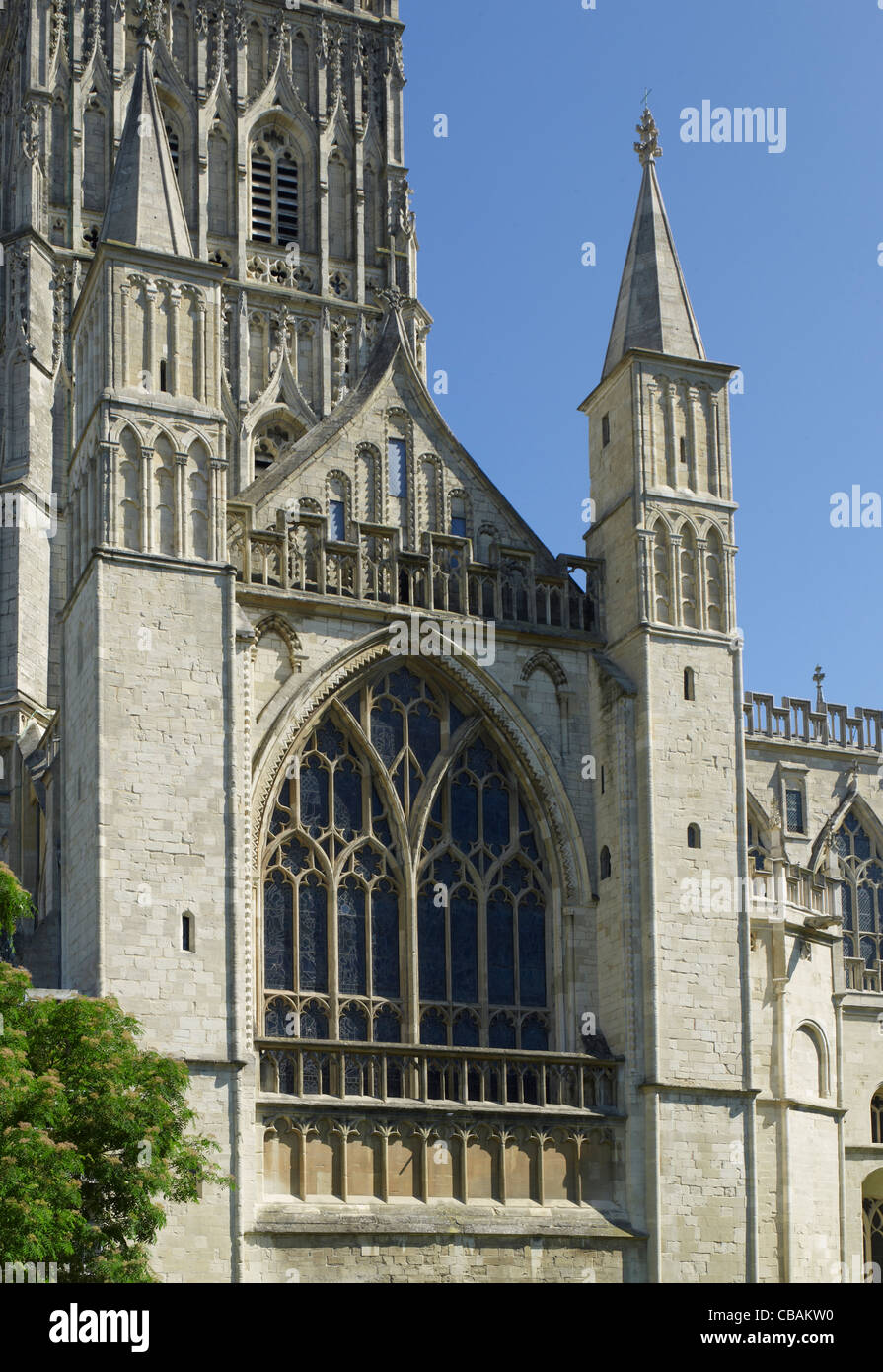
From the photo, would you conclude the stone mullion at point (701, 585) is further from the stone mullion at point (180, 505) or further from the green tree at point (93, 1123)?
the green tree at point (93, 1123)

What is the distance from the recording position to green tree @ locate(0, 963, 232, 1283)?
19.8m

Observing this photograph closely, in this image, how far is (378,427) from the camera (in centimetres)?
2980

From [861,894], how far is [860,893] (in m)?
0.05

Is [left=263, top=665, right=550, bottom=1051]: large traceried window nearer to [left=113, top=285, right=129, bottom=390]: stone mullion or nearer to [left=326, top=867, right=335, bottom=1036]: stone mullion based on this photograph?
[left=326, top=867, right=335, bottom=1036]: stone mullion

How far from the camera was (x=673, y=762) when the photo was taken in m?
28.7

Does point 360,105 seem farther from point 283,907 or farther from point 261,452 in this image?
point 283,907

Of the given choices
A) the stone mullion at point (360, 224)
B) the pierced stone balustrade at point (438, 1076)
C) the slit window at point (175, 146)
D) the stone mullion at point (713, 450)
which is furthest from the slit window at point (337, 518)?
the slit window at point (175, 146)

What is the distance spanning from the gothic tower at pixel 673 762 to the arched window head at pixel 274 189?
1690 centimetres

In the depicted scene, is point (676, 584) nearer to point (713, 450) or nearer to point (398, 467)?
point (713, 450)

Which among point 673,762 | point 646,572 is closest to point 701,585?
point 646,572

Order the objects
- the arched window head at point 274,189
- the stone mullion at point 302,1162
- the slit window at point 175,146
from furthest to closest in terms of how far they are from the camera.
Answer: the arched window head at point 274,189 → the slit window at point 175,146 → the stone mullion at point 302,1162

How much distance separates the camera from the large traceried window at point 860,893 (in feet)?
138

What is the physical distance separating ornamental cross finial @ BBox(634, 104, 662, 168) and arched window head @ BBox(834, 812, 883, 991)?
16.4m
